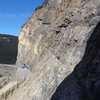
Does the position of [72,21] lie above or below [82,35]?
above

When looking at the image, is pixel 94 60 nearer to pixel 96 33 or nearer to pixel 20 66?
pixel 96 33

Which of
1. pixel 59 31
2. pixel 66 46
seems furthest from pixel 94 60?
pixel 59 31

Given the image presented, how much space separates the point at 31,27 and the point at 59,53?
507 inches

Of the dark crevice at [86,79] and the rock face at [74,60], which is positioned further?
the rock face at [74,60]

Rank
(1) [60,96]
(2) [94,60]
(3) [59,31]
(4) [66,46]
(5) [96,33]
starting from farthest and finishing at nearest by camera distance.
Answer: (3) [59,31]
(4) [66,46]
(5) [96,33]
(1) [60,96]
(2) [94,60]

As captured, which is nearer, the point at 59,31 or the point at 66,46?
the point at 66,46

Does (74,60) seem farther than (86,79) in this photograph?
Yes

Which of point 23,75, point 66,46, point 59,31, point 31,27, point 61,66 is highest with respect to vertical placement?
point 31,27

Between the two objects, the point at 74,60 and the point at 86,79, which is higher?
the point at 74,60

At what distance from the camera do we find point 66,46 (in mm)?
11641

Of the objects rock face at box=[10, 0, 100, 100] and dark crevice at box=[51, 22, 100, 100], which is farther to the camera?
rock face at box=[10, 0, 100, 100]

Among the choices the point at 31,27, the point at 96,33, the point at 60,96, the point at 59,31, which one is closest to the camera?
the point at 60,96

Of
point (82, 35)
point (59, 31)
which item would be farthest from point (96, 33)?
point (59, 31)

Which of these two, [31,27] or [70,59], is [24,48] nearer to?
[31,27]
